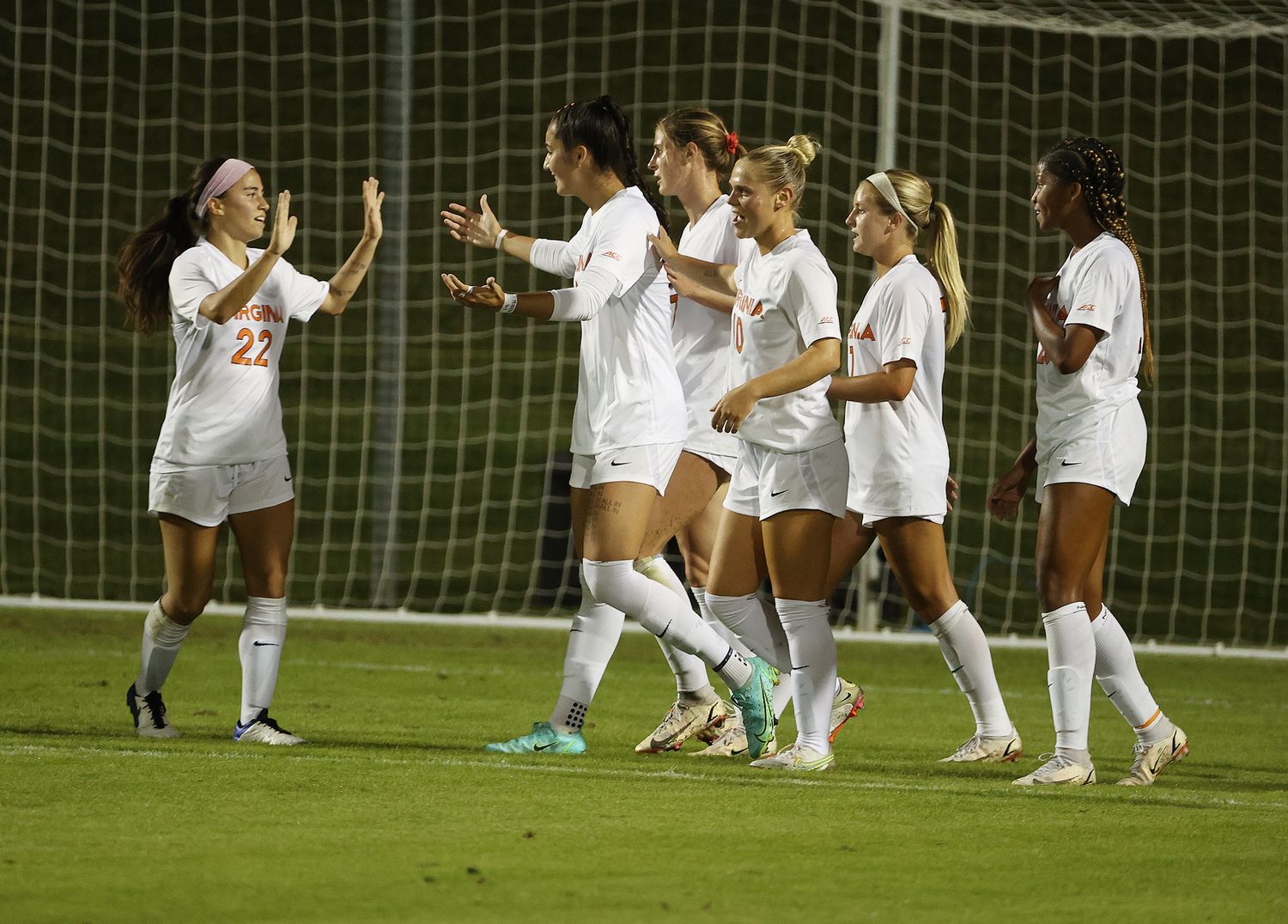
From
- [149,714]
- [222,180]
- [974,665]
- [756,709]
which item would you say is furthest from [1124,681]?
[222,180]

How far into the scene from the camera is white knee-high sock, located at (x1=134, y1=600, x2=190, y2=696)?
218 inches

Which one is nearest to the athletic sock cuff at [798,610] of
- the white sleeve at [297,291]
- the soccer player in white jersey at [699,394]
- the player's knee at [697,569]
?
the soccer player in white jersey at [699,394]

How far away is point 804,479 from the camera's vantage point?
198 inches

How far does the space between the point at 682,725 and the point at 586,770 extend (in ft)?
2.25

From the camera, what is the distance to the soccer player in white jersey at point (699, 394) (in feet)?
18.5

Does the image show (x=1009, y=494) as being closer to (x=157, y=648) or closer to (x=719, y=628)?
(x=719, y=628)

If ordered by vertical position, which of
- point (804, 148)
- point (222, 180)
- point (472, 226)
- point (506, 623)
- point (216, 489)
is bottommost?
point (506, 623)

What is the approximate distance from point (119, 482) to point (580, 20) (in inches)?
471

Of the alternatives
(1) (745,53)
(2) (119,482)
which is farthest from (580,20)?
(2) (119,482)

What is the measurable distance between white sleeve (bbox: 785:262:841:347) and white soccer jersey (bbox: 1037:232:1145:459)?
0.62 metres

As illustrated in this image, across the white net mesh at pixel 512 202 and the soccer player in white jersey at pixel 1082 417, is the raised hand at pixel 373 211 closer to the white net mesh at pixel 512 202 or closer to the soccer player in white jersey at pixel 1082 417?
the soccer player in white jersey at pixel 1082 417

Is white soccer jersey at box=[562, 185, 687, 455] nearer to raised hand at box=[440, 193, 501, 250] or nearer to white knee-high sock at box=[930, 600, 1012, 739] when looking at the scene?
raised hand at box=[440, 193, 501, 250]

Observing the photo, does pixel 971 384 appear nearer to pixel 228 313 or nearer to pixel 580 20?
pixel 580 20

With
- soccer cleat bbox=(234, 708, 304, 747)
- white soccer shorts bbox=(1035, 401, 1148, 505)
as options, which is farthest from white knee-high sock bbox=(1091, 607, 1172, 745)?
soccer cleat bbox=(234, 708, 304, 747)
